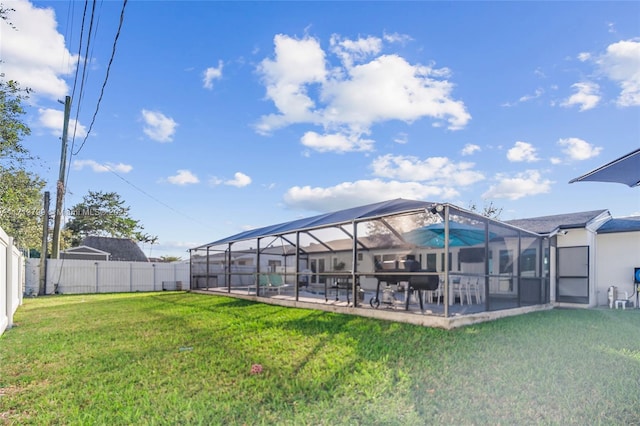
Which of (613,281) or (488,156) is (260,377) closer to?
(613,281)

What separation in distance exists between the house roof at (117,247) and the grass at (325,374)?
82.1 ft

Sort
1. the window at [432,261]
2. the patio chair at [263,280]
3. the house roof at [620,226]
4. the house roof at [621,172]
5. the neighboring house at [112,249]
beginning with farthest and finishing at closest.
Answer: the neighboring house at [112,249] → the window at [432,261] → the patio chair at [263,280] → the house roof at [620,226] → the house roof at [621,172]

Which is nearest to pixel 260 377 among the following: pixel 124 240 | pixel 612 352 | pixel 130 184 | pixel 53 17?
pixel 612 352

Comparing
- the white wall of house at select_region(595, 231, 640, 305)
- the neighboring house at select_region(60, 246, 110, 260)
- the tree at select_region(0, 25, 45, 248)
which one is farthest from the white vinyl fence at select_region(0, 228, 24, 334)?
the neighboring house at select_region(60, 246, 110, 260)

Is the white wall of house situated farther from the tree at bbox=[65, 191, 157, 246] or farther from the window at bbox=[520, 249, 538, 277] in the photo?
the tree at bbox=[65, 191, 157, 246]

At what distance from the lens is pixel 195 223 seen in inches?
1260

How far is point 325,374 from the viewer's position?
4402mm

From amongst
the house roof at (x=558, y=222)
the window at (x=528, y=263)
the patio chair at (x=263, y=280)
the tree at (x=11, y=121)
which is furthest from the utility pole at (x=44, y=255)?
the house roof at (x=558, y=222)

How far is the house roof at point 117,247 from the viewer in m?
29.8

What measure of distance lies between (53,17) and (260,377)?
7.65 meters

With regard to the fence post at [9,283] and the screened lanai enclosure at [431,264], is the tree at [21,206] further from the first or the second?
the screened lanai enclosure at [431,264]

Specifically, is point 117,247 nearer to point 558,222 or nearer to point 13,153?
point 13,153

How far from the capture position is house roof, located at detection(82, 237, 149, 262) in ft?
97.9

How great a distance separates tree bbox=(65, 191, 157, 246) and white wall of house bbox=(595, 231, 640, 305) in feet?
117
